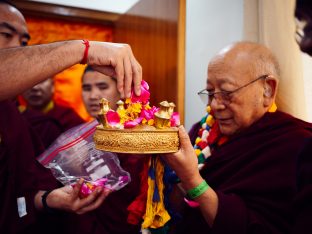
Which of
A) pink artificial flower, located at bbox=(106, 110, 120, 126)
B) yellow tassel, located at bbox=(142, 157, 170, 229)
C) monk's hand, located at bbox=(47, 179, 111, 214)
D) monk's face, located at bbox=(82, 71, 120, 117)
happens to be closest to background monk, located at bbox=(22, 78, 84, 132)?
monk's face, located at bbox=(82, 71, 120, 117)

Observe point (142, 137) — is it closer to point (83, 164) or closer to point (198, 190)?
point (198, 190)

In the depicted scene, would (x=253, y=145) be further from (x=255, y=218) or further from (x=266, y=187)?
(x=255, y=218)

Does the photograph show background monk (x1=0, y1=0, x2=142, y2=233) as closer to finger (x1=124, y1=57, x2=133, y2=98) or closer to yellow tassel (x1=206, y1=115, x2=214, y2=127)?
finger (x1=124, y1=57, x2=133, y2=98)

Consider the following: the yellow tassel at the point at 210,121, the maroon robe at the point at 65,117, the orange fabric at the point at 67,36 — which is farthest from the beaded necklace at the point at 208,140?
the orange fabric at the point at 67,36

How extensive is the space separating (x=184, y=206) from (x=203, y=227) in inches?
7.2

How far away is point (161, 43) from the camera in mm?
2293

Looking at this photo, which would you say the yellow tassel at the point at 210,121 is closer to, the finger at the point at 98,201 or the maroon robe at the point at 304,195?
the finger at the point at 98,201

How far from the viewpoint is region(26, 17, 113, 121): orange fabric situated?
321 centimetres

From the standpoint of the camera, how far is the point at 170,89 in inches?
A: 84.9

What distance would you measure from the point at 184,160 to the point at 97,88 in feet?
3.79

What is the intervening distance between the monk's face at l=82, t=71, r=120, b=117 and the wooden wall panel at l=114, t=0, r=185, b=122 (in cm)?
39

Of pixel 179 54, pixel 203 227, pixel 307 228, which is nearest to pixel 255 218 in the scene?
pixel 203 227

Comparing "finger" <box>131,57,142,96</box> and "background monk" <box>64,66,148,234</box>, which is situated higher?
"finger" <box>131,57,142,96</box>

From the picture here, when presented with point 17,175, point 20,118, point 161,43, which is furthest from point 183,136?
point 161,43
